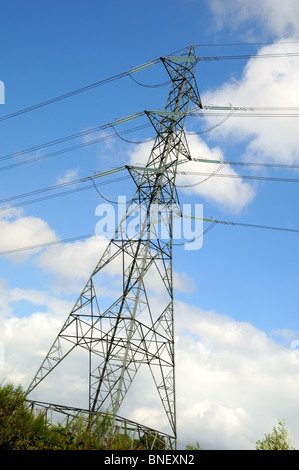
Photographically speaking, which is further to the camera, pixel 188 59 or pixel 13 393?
pixel 188 59

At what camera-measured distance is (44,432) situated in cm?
1513

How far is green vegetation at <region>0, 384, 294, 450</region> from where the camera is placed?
45.8 ft

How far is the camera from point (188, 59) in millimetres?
26109

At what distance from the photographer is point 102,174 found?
76.0 feet

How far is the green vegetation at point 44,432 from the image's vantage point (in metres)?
13.9

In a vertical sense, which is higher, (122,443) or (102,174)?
(102,174)
